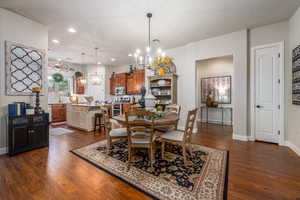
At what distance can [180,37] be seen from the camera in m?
4.07

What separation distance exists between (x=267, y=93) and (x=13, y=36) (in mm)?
6090

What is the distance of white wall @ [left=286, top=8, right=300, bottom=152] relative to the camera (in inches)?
110

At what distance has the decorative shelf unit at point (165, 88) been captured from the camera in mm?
4719

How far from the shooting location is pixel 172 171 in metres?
2.13

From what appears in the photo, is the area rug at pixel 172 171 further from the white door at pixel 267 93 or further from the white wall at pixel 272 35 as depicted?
the white wall at pixel 272 35

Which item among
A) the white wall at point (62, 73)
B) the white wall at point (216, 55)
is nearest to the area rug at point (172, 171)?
the white wall at point (216, 55)

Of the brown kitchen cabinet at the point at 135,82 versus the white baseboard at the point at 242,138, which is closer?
the white baseboard at the point at 242,138

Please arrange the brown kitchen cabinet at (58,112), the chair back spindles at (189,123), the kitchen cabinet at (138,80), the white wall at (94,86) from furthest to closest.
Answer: the white wall at (94,86) → the kitchen cabinet at (138,80) → the brown kitchen cabinet at (58,112) → the chair back spindles at (189,123)

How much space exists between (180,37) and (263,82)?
2.53 meters

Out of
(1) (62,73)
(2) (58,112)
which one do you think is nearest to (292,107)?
(2) (58,112)

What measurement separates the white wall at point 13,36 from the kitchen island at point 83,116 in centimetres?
167

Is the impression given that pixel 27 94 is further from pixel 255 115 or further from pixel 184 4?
pixel 255 115

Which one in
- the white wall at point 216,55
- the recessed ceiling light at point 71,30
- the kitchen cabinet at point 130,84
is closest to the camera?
the recessed ceiling light at point 71,30

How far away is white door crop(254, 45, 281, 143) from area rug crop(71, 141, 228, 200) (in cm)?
156
